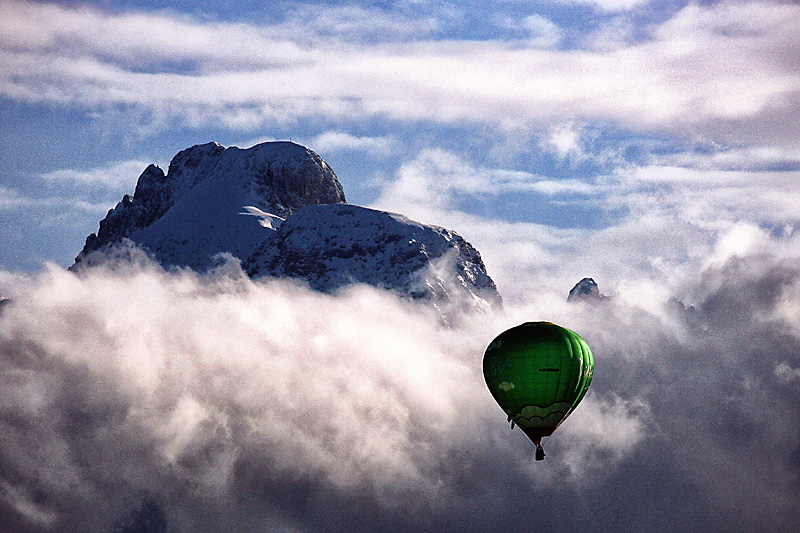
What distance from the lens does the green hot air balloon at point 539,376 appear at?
117 meters

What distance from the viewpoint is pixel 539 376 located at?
385 ft

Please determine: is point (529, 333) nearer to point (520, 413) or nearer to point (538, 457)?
point (520, 413)

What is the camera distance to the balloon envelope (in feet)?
385

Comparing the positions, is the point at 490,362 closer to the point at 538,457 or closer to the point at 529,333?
the point at 529,333

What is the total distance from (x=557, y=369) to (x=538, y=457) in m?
14.2

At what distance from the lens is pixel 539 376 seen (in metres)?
117

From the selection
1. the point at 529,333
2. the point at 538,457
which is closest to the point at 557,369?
the point at 529,333

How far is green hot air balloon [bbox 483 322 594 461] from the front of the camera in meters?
117

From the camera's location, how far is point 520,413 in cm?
11819

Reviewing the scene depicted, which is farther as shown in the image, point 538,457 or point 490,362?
point 490,362

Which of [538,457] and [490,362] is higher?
[490,362]

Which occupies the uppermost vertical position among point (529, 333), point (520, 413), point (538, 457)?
point (529, 333)

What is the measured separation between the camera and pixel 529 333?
120 m

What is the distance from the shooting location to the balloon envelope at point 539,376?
117 meters
